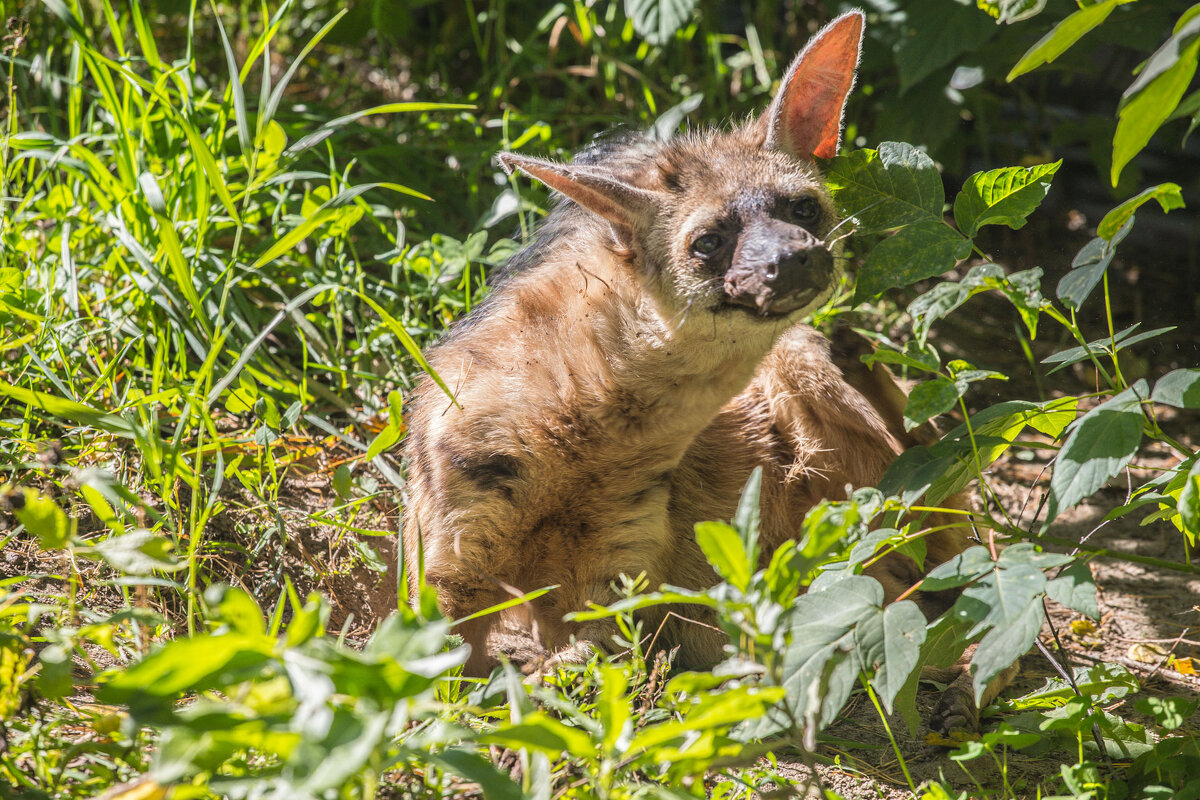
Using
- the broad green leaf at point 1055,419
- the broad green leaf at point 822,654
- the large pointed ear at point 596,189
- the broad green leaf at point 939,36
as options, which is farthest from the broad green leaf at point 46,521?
the broad green leaf at point 939,36

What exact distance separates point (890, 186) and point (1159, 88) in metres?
0.90

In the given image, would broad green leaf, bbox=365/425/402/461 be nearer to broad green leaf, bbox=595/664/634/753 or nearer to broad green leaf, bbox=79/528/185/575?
broad green leaf, bbox=79/528/185/575

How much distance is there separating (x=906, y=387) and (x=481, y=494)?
6.70ft

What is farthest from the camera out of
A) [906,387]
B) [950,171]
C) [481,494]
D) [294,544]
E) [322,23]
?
[322,23]

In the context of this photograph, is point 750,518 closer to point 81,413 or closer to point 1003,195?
point 1003,195

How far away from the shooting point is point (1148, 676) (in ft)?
9.30

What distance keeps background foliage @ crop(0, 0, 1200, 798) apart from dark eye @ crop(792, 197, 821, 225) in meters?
0.23

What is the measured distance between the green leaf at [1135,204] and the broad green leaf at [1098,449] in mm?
330

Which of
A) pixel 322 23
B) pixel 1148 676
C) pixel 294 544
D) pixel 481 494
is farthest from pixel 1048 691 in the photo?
pixel 322 23

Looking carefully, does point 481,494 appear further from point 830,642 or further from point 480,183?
point 480,183

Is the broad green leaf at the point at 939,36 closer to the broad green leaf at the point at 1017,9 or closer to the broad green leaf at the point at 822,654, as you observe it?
the broad green leaf at the point at 1017,9

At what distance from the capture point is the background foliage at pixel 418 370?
62.1 inches

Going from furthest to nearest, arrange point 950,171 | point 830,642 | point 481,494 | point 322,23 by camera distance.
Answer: point 322,23 < point 950,171 < point 481,494 < point 830,642

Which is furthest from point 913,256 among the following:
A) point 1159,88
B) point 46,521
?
point 46,521
